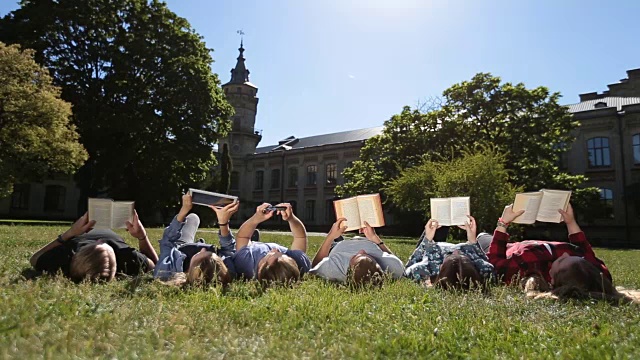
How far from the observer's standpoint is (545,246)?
501cm

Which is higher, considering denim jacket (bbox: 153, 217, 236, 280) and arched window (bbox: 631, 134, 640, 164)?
arched window (bbox: 631, 134, 640, 164)

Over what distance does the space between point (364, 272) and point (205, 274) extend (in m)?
1.55

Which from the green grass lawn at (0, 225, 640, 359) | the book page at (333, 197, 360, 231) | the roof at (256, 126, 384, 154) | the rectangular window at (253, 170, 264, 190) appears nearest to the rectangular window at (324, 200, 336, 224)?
the roof at (256, 126, 384, 154)

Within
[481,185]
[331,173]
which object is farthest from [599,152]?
[331,173]

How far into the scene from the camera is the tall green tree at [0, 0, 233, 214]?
22109 millimetres

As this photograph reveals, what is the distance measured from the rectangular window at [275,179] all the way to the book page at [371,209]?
4201cm

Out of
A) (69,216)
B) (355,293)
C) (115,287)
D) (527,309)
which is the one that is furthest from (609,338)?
(69,216)

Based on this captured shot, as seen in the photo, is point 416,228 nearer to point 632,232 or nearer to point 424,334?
point 632,232

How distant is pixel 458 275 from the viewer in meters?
4.27

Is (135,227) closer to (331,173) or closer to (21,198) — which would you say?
(331,173)

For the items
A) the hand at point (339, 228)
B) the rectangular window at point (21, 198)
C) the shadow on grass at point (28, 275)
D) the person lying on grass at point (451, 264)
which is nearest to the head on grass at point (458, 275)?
the person lying on grass at point (451, 264)

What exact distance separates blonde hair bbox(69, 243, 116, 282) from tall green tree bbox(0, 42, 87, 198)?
14.8 meters

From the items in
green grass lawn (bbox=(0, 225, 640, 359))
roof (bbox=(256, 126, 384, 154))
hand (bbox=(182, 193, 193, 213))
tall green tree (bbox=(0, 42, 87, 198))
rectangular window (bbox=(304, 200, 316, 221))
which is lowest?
green grass lawn (bbox=(0, 225, 640, 359))

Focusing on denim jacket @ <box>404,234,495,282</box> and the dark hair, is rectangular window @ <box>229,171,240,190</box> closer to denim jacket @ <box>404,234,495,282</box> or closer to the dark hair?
denim jacket @ <box>404,234,495,282</box>
